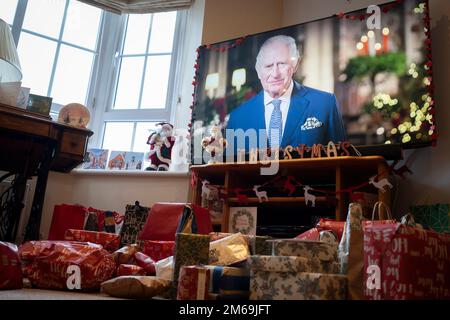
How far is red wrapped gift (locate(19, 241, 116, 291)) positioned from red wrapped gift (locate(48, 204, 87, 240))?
799mm

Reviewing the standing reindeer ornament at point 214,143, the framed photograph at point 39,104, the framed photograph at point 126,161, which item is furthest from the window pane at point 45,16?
the standing reindeer ornament at point 214,143

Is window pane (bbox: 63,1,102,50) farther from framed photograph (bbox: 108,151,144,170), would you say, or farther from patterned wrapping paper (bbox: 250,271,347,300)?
patterned wrapping paper (bbox: 250,271,347,300)

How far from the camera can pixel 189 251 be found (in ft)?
4.27

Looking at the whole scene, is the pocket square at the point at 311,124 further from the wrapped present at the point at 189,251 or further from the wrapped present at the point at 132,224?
the wrapped present at the point at 189,251

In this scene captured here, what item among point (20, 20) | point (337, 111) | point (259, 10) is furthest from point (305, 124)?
point (20, 20)

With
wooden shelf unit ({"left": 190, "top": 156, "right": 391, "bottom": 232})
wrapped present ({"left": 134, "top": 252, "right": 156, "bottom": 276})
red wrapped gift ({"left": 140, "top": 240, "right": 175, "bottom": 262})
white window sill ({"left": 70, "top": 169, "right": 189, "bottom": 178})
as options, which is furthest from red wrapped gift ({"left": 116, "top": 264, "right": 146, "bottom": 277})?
white window sill ({"left": 70, "top": 169, "right": 189, "bottom": 178})

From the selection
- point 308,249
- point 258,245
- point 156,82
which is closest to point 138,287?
point 258,245

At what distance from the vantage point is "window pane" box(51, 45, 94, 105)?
10.1 ft

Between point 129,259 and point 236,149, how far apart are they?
3.63 ft

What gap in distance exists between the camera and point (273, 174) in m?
2.29

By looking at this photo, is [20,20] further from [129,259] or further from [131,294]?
[131,294]

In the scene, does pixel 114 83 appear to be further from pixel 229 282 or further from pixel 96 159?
pixel 229 282

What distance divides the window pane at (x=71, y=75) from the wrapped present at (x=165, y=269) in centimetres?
200

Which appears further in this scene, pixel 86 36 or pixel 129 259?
pixel 86 36
